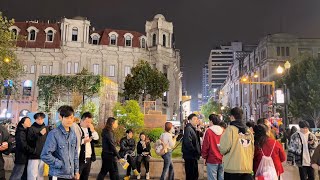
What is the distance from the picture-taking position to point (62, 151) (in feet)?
16.9

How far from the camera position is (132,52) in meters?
56.5

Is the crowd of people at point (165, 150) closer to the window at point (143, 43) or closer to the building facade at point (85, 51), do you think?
the building facade at point (85, 51)

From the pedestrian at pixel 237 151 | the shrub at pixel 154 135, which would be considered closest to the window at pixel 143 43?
the shrub at pixel 154 135

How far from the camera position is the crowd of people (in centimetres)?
531

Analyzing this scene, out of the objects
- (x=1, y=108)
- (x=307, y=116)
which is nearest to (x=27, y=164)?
(x=307, y=116)

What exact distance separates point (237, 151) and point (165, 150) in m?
4.06

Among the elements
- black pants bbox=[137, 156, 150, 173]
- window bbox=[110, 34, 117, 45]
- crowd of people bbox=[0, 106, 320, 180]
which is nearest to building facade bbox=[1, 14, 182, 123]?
window bbox=[110, 34, 117, 45]

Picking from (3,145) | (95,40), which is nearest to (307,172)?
(3,145)

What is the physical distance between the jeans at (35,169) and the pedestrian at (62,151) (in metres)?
2.58

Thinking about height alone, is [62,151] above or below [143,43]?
below

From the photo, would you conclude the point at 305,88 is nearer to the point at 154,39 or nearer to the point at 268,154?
the point at 154,39

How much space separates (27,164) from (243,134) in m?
5.36

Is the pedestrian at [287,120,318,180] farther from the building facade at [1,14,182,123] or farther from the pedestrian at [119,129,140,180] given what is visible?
the building facade at [1,14,182,123]

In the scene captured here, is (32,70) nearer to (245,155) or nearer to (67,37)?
(67,37)
